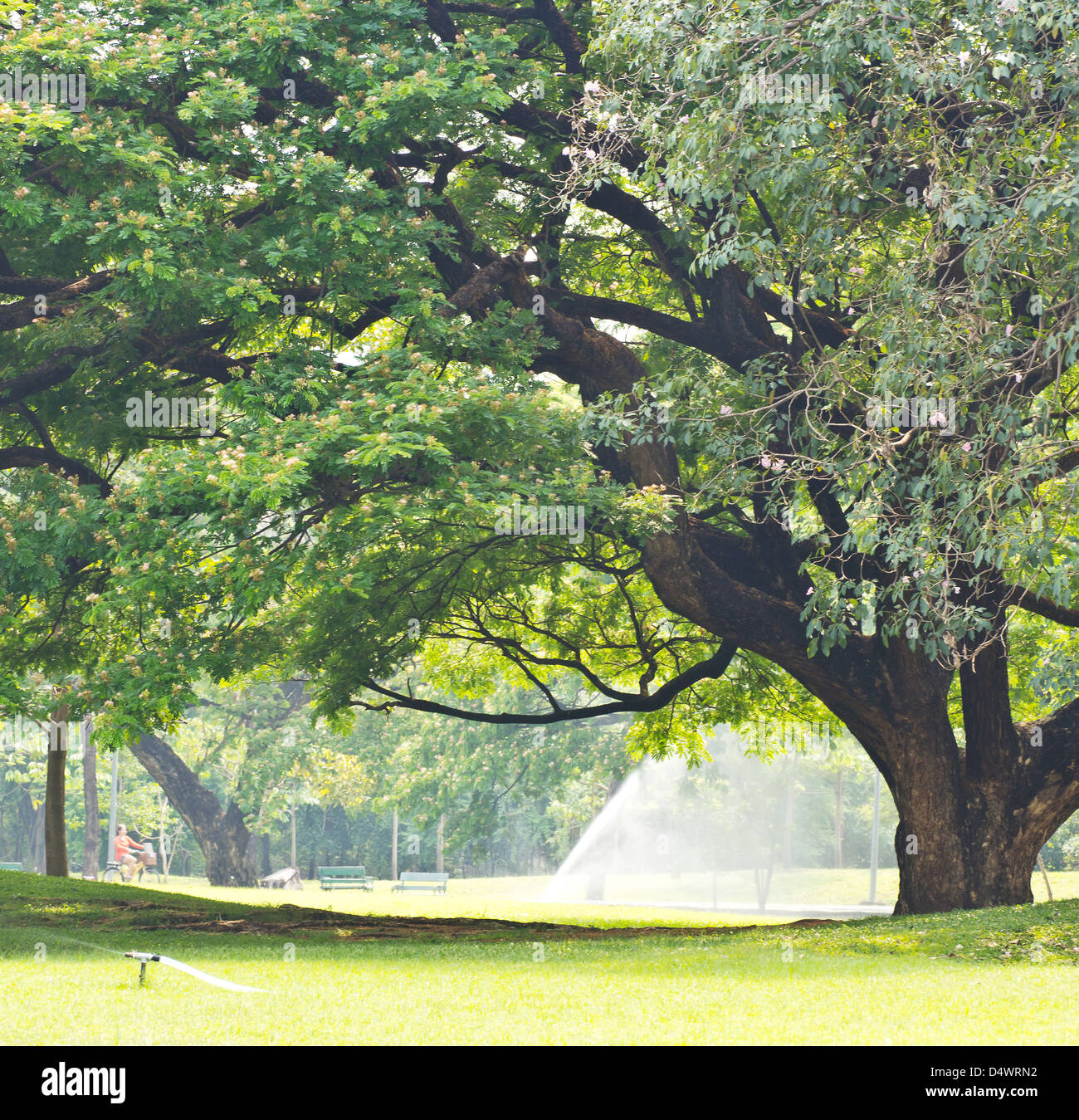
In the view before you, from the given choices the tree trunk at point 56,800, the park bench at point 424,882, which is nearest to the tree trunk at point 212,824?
the park bench at point 424,882

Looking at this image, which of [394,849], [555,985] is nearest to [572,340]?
[555,985]

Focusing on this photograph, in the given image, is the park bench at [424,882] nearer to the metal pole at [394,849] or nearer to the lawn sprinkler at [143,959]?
the metal pole at [394,849]

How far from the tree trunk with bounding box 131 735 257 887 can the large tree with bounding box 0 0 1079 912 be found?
1934 cm

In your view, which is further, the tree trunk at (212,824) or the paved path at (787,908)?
the paved path at (787,908)

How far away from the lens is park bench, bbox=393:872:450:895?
44031 millimetres

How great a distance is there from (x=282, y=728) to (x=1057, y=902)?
27392 mm

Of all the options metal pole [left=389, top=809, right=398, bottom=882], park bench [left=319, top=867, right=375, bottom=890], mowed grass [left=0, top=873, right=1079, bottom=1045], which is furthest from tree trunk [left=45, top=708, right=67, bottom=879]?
metal pole [left=389, top=809, right=398, bottom=882]

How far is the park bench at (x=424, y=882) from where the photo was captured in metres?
44.0

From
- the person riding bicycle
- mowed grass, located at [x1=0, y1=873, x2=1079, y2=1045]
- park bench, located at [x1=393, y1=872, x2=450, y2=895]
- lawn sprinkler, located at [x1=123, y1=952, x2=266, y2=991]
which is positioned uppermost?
lawn sprinkler, located at [x1=123, y1=952, x2=266, y2=991]

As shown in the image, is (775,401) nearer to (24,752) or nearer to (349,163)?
(349,163)

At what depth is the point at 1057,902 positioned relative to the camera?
43.8ft

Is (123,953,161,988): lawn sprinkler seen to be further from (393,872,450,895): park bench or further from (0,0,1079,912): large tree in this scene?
(393,872,450,895): park bench

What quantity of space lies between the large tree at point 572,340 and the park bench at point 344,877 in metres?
29.3
